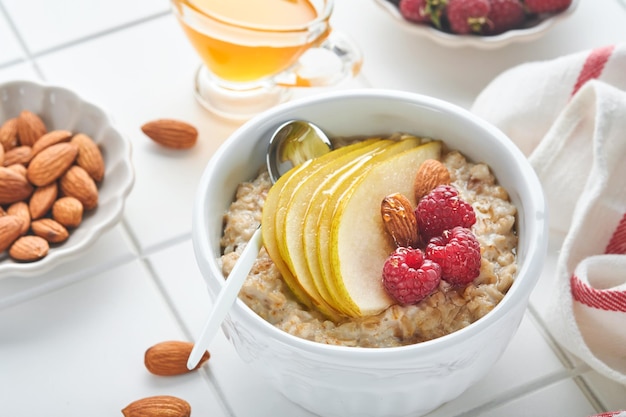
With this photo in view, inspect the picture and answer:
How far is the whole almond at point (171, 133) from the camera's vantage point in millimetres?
1364

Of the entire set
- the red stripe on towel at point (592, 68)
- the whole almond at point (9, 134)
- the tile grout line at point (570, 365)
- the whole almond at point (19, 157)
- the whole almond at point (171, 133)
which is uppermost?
the whole almond at point (9, 134)

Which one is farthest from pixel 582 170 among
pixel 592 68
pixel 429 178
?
pixel 429 178

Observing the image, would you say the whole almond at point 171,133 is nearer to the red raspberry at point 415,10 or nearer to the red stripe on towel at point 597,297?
the red raspberry at point 415,10

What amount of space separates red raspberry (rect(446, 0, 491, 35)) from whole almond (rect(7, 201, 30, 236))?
64cm

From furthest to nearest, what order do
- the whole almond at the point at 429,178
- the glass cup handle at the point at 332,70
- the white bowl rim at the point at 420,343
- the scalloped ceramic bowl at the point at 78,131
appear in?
the glass cup handle at the point at 332,70 → the scalloped ceramic bowl at the point at 78,131 → the whole almond at the point at 429,178 → the white bowl rim at the point at 420,343

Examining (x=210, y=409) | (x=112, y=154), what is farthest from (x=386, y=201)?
(x=112, y=154)

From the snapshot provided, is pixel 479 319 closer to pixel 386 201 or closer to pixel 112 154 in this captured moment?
pixel 386 201

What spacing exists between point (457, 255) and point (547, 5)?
62cm

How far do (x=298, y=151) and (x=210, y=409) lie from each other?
30cm

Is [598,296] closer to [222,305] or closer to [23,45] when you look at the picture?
[222,305]

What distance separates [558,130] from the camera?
1253 millimetres

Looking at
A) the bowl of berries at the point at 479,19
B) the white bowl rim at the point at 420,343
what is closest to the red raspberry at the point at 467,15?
the bowl of berries at the point at 479,19

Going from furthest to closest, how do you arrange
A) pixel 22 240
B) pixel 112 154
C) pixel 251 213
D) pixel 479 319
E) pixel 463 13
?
pixel 463 13, pixel 112 154, pixel 22 240, pixel 251 213, pixel 479 319

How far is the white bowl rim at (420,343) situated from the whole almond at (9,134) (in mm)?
401
